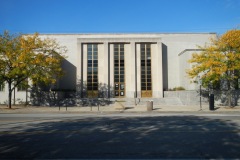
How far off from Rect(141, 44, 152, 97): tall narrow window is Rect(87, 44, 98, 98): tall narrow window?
8082 mm

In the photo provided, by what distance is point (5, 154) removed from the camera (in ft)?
20.9

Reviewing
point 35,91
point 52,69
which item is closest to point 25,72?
point 52,69

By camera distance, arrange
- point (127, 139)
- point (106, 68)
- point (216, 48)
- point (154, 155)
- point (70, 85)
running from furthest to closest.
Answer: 1. point (70, 85)
2. point (106, 68)
3. point (216, 48)
4. point (127, 139)
5. point (154, 155)

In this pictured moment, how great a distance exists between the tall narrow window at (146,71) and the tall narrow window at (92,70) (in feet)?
26.5

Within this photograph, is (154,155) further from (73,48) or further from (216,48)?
(73,48)

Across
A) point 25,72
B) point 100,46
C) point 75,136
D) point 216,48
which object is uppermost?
point 100,46

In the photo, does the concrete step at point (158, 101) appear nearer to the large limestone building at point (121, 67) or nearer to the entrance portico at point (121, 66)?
the large limestone building at point (121, 67)

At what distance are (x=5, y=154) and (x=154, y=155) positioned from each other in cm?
420

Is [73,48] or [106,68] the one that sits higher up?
[73,48]

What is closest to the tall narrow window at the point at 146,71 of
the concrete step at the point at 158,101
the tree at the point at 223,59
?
the concrete step at the point at 158,101

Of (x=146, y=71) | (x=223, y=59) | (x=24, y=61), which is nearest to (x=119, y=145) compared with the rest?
(x=24, y=61)

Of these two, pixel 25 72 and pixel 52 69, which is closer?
pixel 25 72

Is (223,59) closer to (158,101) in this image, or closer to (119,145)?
(158,101)

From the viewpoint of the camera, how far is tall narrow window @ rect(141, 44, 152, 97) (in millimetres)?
38700
